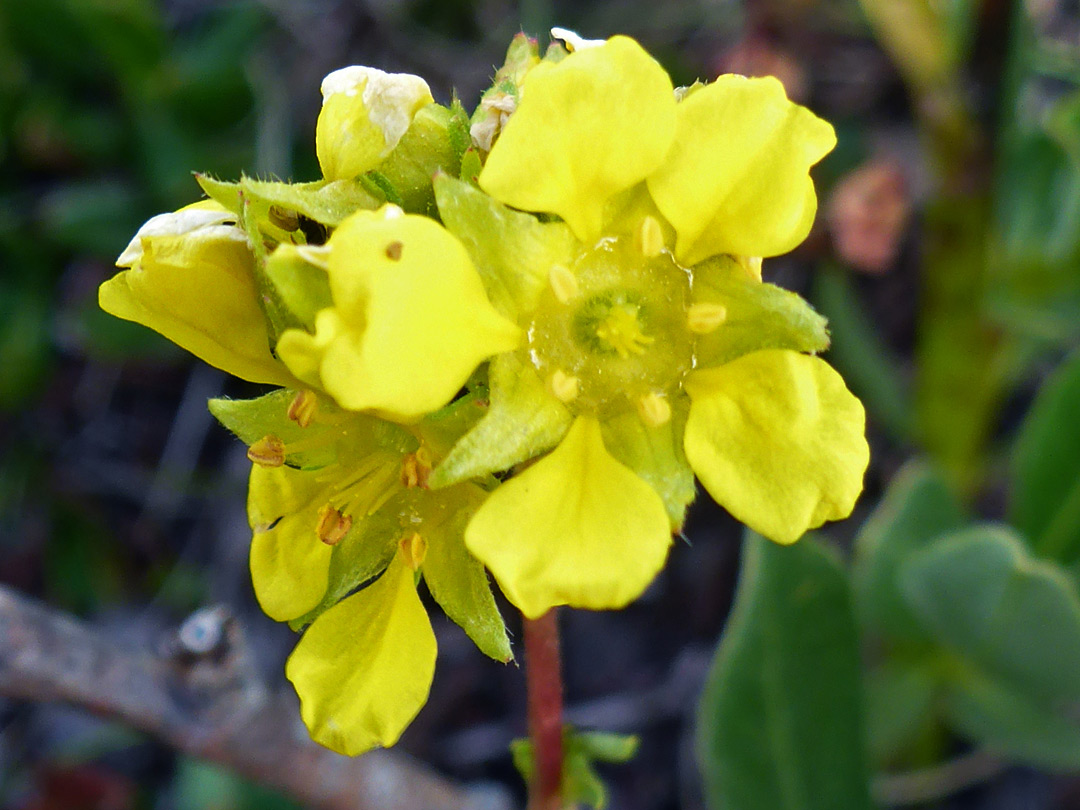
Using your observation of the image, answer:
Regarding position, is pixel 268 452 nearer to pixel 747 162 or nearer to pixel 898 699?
pixel 747 162

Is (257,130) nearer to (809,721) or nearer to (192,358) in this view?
(192,358)

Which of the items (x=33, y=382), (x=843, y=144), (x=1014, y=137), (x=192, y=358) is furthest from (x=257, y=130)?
(x=1014, y=137)

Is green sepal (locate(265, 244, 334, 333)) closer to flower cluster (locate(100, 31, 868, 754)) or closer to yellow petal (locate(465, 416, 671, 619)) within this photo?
flower cluster (locate(100, 31, 868, 754))

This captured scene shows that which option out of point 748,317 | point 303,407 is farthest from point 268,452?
point 748,317

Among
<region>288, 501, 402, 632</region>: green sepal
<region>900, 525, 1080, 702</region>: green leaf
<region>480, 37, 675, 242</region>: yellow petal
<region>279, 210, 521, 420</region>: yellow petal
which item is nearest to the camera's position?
<region>279, 210, 521, 420</region>: yellow petal

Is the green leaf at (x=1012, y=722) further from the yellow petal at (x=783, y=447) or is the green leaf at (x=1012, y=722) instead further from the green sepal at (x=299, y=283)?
the green sepal at (x=299, y=283)

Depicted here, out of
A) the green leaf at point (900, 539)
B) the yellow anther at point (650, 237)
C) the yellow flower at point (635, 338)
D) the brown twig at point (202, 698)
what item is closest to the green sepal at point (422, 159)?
the yellow flower at point (635, 338)

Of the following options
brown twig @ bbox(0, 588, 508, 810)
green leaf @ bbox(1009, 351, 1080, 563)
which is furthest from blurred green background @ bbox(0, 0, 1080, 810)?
brown twig @ bbox(0, 588, 508, 810)
